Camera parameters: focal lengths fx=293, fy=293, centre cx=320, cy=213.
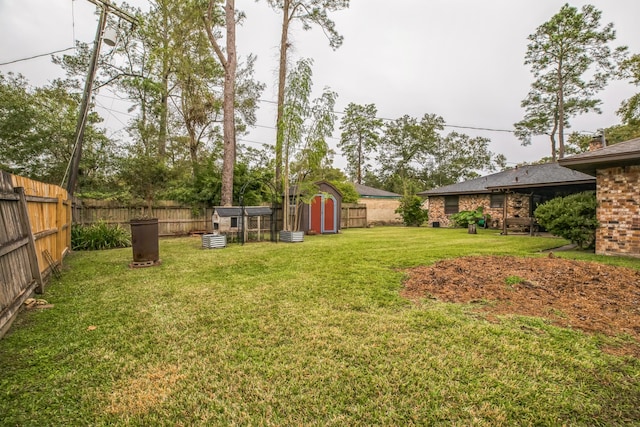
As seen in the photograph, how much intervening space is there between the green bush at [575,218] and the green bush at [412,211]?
9.59 meters

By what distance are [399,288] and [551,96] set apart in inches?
997

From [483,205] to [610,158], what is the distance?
951 cm

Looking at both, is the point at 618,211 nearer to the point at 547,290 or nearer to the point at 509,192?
the point at 547,290

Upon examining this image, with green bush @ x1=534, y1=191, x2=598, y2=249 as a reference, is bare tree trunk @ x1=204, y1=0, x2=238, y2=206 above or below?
above

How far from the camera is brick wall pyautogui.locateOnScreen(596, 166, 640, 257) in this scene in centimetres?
664

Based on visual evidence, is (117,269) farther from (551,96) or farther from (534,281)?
(551,96)

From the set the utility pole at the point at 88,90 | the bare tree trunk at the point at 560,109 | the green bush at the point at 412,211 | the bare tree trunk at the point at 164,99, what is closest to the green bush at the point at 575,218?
the green bush at the point at 412,211

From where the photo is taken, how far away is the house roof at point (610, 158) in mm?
6113

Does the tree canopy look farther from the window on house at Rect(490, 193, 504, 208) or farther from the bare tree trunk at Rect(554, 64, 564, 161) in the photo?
the window on house at Rect(490, 193, 504, 208)

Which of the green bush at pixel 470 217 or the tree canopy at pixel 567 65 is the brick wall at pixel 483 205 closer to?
the green bush at pixel 470 217

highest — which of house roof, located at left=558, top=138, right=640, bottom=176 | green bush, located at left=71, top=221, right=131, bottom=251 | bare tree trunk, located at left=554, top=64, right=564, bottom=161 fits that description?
bare tree trunk, located at left=554, top=64, right=564, bottom=161

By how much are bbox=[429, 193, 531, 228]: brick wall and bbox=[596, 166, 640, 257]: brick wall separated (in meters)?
6.85

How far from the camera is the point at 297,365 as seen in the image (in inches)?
80.8

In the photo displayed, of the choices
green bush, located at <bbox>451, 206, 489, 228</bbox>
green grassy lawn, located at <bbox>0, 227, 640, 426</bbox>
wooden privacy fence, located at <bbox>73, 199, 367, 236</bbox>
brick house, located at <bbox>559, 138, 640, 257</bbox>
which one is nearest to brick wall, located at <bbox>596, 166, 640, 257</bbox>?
brick house, located at <bbox>559, 138, 640, 257</bbox>
